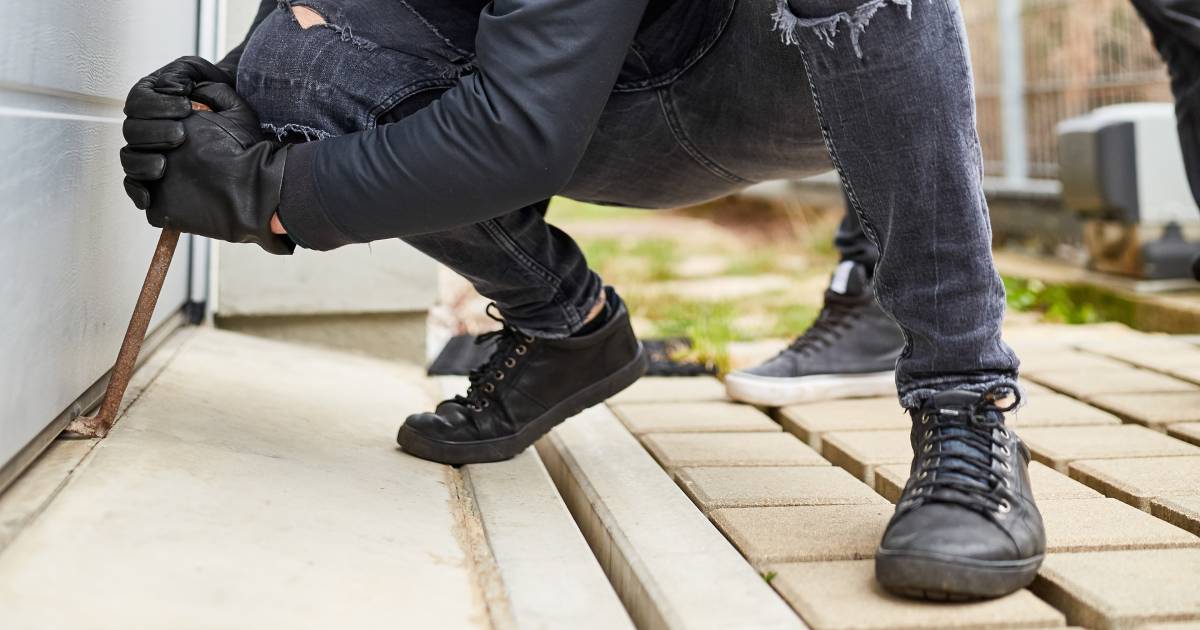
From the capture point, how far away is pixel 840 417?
2121mm

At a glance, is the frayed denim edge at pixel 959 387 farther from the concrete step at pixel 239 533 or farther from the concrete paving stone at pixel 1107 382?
the concrete paving stone at pixel 1107 382

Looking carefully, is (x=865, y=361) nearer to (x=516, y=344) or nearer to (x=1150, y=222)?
(x=516, y=344)

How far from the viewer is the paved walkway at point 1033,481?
1.18 metres

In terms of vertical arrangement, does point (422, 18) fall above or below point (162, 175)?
above

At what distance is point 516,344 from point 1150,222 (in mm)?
2792

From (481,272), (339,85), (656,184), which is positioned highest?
(339,85)

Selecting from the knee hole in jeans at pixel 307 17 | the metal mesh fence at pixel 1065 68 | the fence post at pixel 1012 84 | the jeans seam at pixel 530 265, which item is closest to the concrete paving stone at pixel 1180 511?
the jeans seam at pixel 530 265

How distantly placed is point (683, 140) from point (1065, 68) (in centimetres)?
414

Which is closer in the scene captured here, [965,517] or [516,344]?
[965,517]

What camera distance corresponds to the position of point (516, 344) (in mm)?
1787

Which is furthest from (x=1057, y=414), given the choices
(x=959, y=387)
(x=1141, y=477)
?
(x=959, y=387)

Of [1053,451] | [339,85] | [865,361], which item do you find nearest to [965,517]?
[1053,451]

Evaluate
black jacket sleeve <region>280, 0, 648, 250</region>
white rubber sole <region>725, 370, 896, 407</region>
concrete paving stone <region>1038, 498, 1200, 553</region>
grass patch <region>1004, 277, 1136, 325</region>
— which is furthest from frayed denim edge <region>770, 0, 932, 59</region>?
grass patch <region>1004, 277, 1136, 325</region>

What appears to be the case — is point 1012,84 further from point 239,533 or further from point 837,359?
point 239,533
